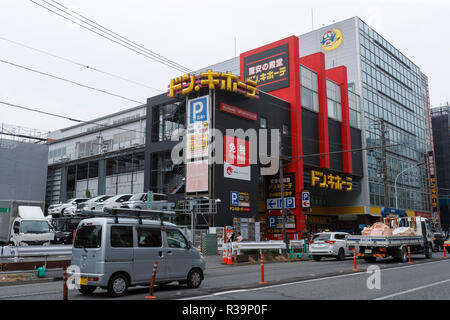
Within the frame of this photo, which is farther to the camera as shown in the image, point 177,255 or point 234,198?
point 234,198

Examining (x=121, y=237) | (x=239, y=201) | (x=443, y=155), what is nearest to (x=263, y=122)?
(x=239, y=201)

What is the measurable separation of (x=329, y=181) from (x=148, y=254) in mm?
35143

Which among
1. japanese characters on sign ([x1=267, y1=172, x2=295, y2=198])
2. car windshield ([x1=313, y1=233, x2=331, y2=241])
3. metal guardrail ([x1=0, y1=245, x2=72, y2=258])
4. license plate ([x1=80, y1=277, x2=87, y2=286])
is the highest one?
japanese characters on sign ([x1=267, y1=172, x2=295, y2=198])

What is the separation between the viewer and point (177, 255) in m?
11.6

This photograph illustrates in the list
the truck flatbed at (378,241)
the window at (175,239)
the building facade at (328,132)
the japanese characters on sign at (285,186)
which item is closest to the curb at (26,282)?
the window at (175,239)

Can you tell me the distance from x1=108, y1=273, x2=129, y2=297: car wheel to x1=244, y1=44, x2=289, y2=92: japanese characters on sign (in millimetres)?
33478

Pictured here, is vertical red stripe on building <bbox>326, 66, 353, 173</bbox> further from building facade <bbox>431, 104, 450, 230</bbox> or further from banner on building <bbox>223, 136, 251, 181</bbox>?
building facade <bbox>431, 104, 450, 230</bbox>

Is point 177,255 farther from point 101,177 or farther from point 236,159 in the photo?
point 101,177

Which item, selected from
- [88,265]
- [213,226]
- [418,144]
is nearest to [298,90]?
[213,226]

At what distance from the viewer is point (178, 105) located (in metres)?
37.0

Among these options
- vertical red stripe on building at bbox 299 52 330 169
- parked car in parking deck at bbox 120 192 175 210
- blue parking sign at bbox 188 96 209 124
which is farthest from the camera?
vertical red stripe on building at bbox 299 52 330 169

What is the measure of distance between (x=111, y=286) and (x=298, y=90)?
33580 mm

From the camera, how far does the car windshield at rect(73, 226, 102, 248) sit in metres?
10.2

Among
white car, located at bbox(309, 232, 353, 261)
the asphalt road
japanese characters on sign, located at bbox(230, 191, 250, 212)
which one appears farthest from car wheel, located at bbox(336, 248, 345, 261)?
the asphalt road
